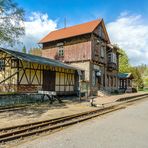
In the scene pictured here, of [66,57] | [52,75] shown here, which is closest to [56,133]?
[52,75]

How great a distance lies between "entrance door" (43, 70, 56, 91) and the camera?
70.6ft

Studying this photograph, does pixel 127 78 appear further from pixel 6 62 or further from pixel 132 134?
pixel 132 134

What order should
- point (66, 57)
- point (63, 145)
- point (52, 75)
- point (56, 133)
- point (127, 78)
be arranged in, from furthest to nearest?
point (127, 78) → point (66, 57) → point (52, 75) → point (56, 133) → point (63, 145)

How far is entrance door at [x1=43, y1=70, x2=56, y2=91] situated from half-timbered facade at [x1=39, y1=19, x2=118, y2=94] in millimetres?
5750

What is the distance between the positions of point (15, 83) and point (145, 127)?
11.8m

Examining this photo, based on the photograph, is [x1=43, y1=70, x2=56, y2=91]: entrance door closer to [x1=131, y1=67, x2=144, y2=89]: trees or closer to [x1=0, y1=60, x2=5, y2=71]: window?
[x1=0, y1=60, x2=5, y2=71]: window

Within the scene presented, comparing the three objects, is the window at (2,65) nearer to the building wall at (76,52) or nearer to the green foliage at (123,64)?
the building wall at (76,52)

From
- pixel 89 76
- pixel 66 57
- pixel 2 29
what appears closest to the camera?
pixel 2 29

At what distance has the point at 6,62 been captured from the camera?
1945 cm

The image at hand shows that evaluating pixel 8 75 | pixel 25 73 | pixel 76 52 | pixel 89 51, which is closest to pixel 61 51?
pixel 76 52

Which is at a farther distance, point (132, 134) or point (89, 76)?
point (89, 76)

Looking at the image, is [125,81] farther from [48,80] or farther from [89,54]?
[48,80]

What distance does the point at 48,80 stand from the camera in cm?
2194

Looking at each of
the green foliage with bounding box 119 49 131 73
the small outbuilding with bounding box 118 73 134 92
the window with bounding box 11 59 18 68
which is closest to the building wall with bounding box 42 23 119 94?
the small outbuilding with bounding box 118 73 134 92
